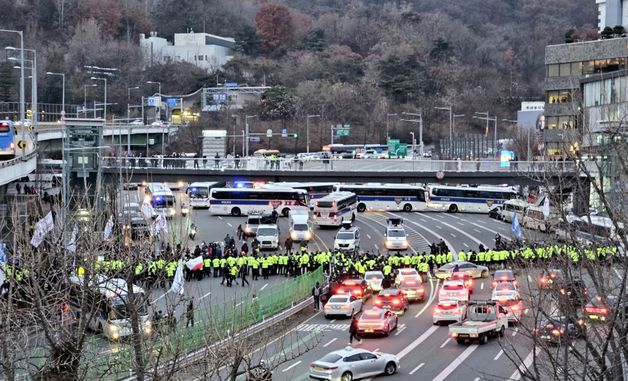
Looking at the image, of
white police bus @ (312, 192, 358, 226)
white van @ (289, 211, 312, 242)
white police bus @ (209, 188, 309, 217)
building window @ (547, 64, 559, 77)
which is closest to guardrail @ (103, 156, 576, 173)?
white police bus @ (209, 188, 309, 217)

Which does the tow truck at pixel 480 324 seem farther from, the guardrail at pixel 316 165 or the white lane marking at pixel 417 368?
the guardrail at pixel 316 165

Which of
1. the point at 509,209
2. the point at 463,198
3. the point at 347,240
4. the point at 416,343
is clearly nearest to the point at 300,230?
the point at 347,240

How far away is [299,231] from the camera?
62.4m

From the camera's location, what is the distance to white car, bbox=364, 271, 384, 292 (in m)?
44.6

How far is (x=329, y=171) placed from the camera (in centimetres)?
6950

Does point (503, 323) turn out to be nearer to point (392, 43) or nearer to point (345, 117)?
point (345, 117)

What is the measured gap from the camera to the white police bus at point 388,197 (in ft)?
262

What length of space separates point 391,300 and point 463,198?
4061 centimetres

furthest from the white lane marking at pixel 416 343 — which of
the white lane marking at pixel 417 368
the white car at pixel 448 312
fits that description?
the white lane marking at pixel 417 368

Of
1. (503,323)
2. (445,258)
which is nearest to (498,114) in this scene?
(445,258)

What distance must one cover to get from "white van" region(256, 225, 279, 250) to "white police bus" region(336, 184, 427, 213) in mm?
20989

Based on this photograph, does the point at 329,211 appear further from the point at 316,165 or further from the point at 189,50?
the point at 189,50

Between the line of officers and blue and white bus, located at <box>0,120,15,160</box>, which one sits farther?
blue and white bus, located at <box>0,120,15,160</box>

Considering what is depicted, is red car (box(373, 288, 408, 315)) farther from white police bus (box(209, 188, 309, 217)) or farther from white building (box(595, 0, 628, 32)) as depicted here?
white building (box(595, 0, 628, 32))
